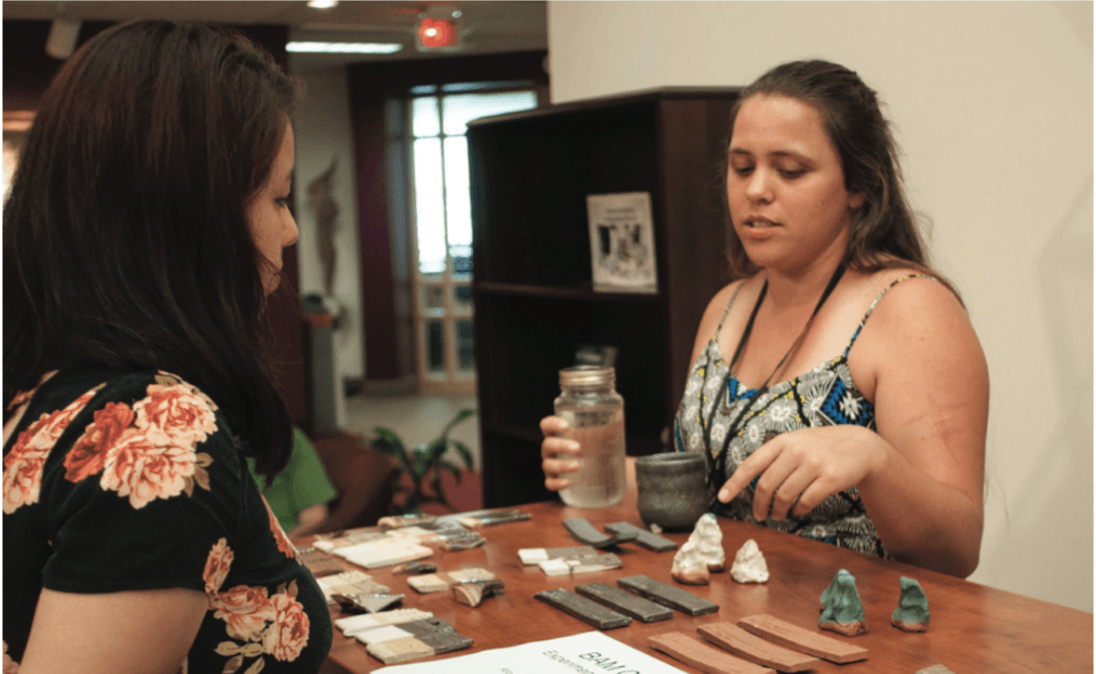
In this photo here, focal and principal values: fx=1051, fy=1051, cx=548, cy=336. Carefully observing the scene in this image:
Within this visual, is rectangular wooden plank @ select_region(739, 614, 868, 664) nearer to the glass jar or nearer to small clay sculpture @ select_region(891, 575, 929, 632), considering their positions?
small clay sculpture @ select_region(891, 575, 929, 632)

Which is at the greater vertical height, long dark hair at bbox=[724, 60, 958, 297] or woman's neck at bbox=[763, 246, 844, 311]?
long dark hair at bbox=[724, 60, 958, 297]

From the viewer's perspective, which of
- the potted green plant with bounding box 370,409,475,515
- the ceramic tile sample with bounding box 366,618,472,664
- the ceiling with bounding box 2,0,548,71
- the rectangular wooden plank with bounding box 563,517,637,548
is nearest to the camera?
the ceramic tile sample with bounding box 366,618,472,664

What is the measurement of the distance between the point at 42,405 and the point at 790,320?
1.21m

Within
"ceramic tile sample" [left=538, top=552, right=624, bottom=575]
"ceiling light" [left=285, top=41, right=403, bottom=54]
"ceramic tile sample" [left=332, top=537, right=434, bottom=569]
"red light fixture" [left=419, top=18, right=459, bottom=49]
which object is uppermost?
"ceiling light" [left=285, top=41, right=403, bottom=54]

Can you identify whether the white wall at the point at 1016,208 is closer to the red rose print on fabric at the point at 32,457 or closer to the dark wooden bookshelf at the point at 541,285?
the dark wooden bookshelf at the point at 541,285

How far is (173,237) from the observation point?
88cm

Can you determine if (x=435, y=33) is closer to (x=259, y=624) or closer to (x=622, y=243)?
(x=622, y=243)

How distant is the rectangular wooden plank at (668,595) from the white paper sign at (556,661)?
11 centimetres

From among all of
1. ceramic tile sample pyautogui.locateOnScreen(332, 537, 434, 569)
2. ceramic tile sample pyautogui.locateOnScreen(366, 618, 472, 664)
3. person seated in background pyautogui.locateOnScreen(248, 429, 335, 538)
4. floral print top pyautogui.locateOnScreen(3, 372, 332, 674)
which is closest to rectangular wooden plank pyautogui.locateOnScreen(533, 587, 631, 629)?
ceramic tile sample pyautogui.locateOnScreen(366, 618, 472, 664)

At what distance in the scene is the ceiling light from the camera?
8.59 meters

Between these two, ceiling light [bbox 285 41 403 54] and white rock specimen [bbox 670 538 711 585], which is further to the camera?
ceiling light [bbox 285 41 403 54]

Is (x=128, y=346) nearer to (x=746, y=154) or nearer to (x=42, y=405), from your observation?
(x=42, y=405)

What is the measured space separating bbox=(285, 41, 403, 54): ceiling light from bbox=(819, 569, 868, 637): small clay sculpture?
26.6 feet

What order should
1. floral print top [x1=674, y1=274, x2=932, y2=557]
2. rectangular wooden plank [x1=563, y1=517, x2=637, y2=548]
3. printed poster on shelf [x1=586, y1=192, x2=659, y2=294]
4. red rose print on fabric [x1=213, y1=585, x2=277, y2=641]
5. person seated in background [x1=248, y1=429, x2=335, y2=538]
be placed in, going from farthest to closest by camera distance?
person seated in background [x1=248, y1=429, x2=335, y2=538] → printed poster on shelf [x1=586, y1=192, x2=659, y2=294] → floral print top [x1=674, y1=274, x2=932, y2=557] → rectangular wooden plank [x1=563, y1=517, x2=637, y2=548] → red rose print on fabric [x1=213, y1=585, x2=277, y2=641]
